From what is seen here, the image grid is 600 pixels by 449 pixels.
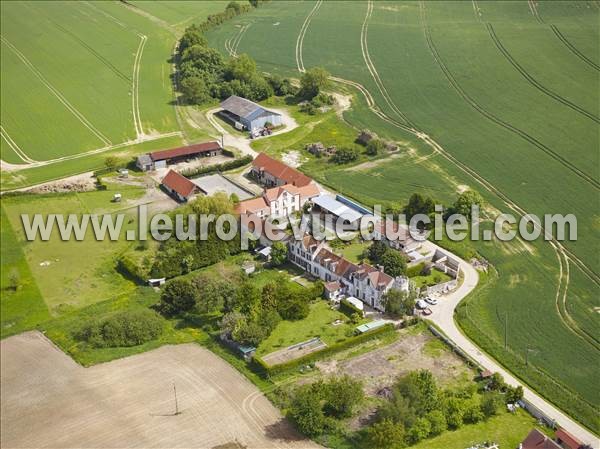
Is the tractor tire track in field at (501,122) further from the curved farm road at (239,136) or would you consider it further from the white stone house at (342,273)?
the white stone house at (342,273)

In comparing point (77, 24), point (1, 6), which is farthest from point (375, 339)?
point (1, 6)

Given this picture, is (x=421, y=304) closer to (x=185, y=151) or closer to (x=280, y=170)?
(x=280, y=170)

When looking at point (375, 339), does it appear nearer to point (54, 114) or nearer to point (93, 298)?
point (93, 298)

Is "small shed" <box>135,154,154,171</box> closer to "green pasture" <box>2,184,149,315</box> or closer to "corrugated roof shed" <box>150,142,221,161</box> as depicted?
"corrugated roof shed" <box>150,142,221,161</box>

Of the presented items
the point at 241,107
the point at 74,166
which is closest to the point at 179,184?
the point at 74,166

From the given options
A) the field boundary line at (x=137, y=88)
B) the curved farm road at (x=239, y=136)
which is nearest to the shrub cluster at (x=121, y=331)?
the curved farm road at (x=239, y=136)

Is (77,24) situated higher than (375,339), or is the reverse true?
(77,24)
